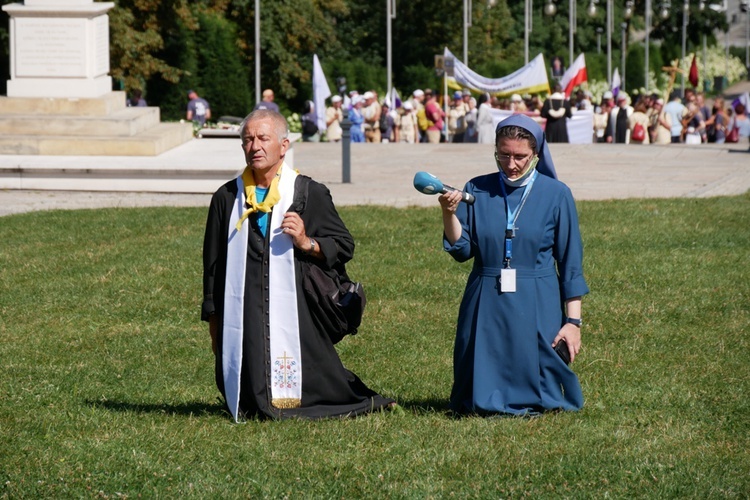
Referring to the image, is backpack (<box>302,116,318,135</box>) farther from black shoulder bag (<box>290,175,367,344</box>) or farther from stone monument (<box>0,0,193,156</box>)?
black shoulder bag (<box>290,175,367,344</box>)

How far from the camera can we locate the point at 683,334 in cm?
931

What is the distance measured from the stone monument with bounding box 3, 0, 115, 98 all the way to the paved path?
1.43 metres

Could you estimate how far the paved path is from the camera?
17.0 meters

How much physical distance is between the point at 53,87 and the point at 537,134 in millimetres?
13845

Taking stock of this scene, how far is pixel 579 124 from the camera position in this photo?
94.7 ft

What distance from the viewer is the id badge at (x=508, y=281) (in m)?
6.54

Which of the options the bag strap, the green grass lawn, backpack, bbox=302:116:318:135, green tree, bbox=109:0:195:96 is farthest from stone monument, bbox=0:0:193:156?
green tree, bbox=109:0:195:96

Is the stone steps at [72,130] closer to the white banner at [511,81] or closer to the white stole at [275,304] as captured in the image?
the white stole at [275,304]

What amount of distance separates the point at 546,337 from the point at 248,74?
42.1m

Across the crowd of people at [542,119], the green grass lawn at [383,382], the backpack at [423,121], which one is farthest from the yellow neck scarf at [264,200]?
the backpack at [423,121]

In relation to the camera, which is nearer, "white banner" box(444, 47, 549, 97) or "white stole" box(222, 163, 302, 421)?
"white stole" box(222, 163, 302, 421)

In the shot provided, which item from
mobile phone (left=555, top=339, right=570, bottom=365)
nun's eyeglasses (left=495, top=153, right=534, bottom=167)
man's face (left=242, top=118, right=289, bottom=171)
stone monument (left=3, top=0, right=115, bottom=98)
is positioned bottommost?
mobile phone (left=555, top=339, right=570, bottom=365)

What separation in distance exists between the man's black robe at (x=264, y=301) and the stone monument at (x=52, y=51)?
1301cm

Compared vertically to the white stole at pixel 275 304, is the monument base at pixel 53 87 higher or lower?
higher
